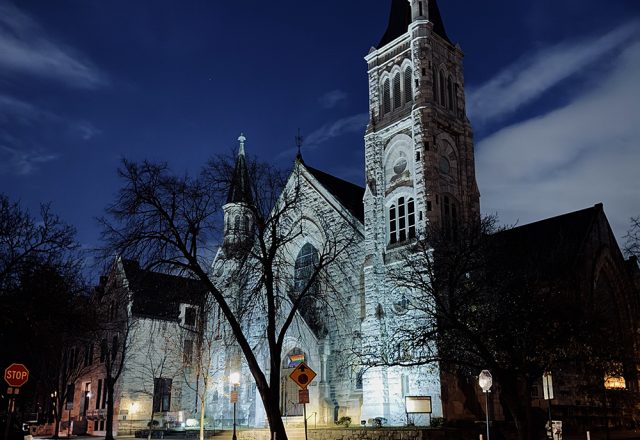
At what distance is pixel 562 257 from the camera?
120 feet

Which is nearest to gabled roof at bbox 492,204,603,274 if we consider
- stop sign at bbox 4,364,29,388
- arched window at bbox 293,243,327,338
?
arched window at bbox 293,243,327,338

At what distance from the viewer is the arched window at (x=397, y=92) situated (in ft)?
138

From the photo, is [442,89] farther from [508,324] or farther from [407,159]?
[508,324]

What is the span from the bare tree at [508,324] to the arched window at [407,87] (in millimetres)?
14236

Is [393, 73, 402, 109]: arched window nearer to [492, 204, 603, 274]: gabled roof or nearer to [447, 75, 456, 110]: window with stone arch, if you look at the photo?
[447, 75, 456, 110]: window with stone arch

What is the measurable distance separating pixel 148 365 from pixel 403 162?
29.6 m

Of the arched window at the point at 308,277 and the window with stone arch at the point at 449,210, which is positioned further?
the arched window at the point at 308,277

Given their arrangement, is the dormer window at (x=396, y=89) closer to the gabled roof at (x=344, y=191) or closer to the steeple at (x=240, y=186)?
the gabled roof at (x=344, y=191)

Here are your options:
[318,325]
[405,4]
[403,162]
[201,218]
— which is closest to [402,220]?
[403,162]

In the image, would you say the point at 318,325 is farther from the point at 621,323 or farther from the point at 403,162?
the point at 621,323

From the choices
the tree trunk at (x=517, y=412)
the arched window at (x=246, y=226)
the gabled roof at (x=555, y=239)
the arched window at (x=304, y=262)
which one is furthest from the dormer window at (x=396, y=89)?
the tree trunk at (x=517, y=412)

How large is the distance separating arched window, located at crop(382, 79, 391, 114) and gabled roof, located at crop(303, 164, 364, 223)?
6679mm

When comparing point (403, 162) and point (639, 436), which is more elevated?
point (403, 162)

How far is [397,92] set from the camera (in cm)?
4256
